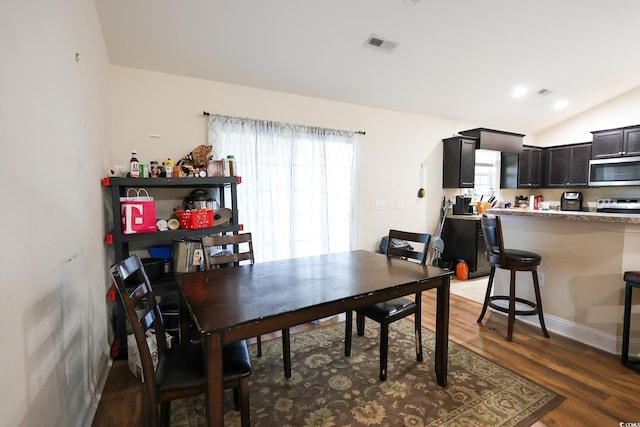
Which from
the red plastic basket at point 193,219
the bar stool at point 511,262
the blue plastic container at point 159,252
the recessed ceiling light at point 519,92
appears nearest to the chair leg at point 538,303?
the bar stool at point 511,262

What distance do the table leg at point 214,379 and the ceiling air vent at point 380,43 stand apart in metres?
2.82

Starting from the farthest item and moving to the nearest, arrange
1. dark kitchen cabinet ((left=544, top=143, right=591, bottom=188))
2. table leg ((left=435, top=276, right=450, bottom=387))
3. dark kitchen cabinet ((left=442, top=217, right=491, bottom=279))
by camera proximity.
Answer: dark kitchen cabinet ((left=544, top=143, right=591, bottom=188)) → dark kitchen cabinet ((left=442, top=217, right=491, bottom=279)) → table leg ((left=435, top=276, right=450, bottom=387))

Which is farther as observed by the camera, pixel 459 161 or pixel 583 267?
pixel 459 161

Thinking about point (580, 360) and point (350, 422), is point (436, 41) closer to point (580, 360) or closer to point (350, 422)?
point (580, 360)

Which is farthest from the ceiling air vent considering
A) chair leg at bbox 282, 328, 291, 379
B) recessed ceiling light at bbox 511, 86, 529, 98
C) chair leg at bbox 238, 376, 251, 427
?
chair leg at bbox 238, 376, 251, 427

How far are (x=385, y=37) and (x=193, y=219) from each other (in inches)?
95.8

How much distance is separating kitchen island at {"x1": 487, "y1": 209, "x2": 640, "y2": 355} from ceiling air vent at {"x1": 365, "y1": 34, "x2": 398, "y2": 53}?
79.3 inches

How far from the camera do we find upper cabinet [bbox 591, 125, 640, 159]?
4.51 metres

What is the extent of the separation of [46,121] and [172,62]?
1775 mm

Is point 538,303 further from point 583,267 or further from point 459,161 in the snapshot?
point 459,161

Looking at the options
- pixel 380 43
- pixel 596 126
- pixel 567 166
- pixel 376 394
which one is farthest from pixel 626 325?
pixel 596 126

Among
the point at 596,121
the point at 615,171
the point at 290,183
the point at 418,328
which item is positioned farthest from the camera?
the point at 596,121

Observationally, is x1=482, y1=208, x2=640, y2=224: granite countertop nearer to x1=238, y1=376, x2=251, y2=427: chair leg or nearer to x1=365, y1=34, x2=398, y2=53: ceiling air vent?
x1=365, y1=34, x2=398, y2=53: ceiling air vent

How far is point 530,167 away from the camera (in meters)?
5.60
